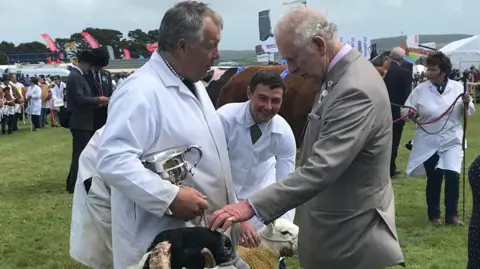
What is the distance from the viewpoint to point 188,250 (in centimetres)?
256

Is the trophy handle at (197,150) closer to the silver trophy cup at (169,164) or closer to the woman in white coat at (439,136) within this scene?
the silver trophy cup at (169,164)

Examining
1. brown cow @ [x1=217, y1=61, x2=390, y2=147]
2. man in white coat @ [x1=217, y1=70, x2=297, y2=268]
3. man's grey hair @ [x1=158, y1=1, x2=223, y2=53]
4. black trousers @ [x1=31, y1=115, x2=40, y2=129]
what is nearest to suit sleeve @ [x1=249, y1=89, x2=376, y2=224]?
man's grey hair @ [x1=158, y1=1, x2=223, y2=53]

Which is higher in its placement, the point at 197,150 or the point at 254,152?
the point at 197,150

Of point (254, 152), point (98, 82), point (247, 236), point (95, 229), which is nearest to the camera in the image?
point (247, 236)

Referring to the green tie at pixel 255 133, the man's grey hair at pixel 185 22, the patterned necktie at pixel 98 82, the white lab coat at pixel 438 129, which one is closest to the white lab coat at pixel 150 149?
the man's grey hair at pixel 185 22

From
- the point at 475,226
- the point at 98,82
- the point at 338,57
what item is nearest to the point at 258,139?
the point at 338,57

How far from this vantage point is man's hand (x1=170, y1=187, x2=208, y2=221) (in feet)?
8.99

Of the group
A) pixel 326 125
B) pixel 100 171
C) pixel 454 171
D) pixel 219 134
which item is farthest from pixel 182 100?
pixel 454 171

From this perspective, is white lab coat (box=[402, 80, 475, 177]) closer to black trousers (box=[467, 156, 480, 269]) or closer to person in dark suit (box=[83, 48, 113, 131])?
person in dark suit (box=[83, 48, 113, 131])

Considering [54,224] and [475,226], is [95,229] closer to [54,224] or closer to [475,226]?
[475,226]

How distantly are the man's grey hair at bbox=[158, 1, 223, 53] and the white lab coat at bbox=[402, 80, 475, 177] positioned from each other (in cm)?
511

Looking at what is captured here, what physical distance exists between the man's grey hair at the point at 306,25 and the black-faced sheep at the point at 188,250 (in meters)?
0.96

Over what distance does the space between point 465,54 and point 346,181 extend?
3169 centimetres

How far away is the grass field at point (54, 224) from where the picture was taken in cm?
630
